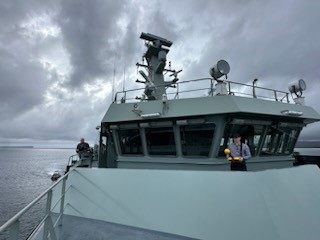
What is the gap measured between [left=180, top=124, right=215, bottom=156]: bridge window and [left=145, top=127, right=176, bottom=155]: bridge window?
38 cm

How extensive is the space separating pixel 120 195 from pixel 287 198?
13.6 feet

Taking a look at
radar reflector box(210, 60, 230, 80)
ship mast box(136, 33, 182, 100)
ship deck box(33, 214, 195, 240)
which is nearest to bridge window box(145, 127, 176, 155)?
radar reflector box(210, 60, 230, 80)

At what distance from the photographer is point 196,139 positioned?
6590mm

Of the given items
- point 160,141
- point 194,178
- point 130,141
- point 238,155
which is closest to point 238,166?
point 238,155

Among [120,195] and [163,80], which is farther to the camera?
[163,80]

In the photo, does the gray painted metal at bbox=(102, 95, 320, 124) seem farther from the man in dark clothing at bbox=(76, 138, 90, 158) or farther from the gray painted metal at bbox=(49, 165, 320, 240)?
the man in dark clothing at bbox=(76, 138, 90, 158)

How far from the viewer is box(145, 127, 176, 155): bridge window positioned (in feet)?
22.5

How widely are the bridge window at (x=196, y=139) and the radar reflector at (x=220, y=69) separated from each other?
156 cm

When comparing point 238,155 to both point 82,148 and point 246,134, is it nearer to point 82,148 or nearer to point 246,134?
point 246,134

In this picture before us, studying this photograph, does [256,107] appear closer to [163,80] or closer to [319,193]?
[319,193]

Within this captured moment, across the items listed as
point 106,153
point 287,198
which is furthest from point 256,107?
point 106,153

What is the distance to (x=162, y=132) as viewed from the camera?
22.9ft

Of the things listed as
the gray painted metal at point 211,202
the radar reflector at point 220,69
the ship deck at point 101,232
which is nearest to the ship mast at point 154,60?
the radar reflector at point 220,69

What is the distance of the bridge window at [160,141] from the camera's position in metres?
6.87
